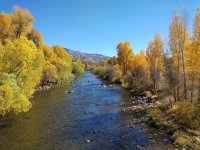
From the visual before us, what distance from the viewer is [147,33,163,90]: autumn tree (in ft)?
156

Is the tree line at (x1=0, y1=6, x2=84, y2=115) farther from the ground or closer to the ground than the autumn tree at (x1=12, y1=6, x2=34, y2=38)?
closer to the ground

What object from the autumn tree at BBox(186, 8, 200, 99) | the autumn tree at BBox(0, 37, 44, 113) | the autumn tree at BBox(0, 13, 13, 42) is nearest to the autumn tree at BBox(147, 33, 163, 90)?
the autumn tree at BBox(186, 8, 200, 99)

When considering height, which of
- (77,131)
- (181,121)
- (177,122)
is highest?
(181,121)

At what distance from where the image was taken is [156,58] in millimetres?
49938

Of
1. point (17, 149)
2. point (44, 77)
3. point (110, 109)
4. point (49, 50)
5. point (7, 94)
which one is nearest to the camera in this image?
point (17, 149)

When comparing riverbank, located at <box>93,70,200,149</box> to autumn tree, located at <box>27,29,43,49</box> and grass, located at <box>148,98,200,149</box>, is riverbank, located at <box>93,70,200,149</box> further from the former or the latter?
autumn tree, located at <box>27,29,43,49</box>

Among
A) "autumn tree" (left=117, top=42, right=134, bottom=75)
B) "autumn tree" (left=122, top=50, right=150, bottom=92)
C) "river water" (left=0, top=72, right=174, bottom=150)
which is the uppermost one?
"autumn tree" (left=117, top=42, right=134, bottom=75)

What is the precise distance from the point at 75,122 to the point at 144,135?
938cm

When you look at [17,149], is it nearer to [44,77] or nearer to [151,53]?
[151,53]

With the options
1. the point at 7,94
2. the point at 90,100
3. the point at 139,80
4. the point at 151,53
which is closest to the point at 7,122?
the point at 7,94

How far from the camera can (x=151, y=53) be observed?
168 ft

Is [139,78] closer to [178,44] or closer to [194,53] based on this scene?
[178,44]

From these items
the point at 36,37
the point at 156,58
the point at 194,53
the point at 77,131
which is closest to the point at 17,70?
the point at 77,131

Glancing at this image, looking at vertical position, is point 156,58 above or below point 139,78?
above
